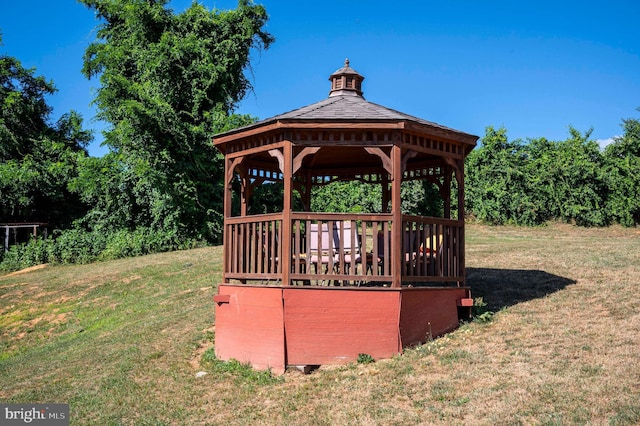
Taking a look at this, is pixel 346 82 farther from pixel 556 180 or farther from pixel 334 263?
pixel 556 180

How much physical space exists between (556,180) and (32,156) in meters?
23.0

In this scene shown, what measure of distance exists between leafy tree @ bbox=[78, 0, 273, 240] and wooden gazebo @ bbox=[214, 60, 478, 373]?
47.2 feet

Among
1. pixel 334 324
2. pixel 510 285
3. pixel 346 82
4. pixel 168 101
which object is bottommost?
pixel 334 324

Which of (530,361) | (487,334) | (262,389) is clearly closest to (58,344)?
(262,389)

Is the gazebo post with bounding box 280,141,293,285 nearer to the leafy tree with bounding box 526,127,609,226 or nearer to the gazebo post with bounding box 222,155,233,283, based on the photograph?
the gazebo post with bounding box 222,155,233,283

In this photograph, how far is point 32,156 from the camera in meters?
28.6

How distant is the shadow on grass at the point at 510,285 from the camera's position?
10.3 meters

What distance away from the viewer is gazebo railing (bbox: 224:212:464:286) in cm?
843

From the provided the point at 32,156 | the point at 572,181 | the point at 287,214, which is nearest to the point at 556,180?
the point at 572,181

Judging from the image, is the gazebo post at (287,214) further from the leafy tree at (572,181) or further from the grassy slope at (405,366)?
the leafy tree at (572,181)

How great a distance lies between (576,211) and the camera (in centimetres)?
2073

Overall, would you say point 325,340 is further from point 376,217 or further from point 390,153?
point 390,153

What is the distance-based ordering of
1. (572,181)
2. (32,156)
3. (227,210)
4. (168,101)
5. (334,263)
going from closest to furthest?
(334,263) < (227,210) < (572,181) < (168,101) < (32,156)

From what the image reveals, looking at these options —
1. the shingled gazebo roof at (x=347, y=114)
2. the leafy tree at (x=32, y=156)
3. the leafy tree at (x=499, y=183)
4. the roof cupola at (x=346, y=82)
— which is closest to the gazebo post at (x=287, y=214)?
the shingled gazebo roof at (x=347, y=114)
